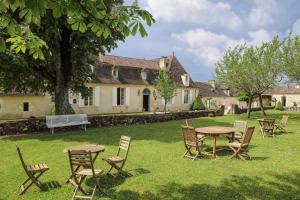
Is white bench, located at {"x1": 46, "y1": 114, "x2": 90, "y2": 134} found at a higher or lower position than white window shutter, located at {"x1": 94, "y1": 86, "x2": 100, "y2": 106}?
lower

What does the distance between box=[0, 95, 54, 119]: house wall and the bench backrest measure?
10823 millimetres

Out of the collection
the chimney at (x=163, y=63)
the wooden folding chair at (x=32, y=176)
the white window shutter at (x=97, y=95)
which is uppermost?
the chimney at (x=163, y=63)

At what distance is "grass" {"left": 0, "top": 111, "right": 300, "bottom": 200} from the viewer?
6316 millimetres

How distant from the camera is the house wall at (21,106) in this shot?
77.9ft

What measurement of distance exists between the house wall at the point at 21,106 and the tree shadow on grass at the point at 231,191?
21297 mm

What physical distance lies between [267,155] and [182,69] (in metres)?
29.5

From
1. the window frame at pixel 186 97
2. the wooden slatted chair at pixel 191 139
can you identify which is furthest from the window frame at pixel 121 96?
the wooden slatted chair at pixel 191 139

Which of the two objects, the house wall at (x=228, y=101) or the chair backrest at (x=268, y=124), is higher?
the house wall at (x=228, y=101)

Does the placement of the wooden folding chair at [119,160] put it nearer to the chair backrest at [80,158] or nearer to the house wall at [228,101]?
the chair backrest at [80,158]

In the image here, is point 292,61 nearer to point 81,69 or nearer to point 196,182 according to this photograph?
point 81,69

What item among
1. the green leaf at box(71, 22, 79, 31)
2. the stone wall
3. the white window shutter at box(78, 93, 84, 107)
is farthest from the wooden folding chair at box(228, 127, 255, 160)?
the white window shutter at box(78, 93, 84, 107)

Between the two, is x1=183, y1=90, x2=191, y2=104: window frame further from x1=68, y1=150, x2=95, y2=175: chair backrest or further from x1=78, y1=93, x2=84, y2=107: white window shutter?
x1=68, y1=150, x2=95, y2=175: chair backrest

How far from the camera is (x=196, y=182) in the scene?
7066 mm

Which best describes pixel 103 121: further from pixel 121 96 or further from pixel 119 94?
pixel 121 96
